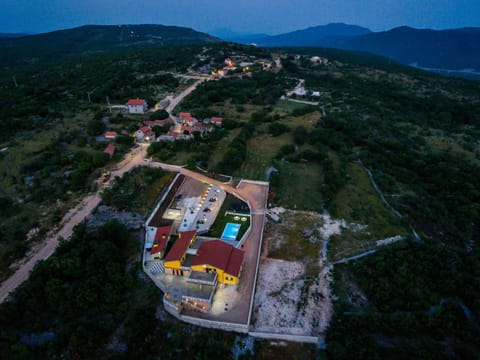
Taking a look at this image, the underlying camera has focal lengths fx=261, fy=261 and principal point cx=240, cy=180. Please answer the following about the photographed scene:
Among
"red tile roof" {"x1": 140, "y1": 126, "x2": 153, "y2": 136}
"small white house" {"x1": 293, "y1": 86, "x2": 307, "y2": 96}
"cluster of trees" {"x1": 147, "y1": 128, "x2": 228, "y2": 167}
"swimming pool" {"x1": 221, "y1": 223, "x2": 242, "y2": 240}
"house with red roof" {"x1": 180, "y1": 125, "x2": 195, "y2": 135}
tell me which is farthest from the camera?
"small white house" {"x1": 293, "y1": 86, "x2": 307, "y2": 96}

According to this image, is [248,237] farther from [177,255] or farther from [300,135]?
[300,135]

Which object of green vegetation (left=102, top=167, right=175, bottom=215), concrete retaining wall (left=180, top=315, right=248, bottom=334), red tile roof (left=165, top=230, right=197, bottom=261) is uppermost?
green vegetation (left=102, top=167, right=175, bottom=215)

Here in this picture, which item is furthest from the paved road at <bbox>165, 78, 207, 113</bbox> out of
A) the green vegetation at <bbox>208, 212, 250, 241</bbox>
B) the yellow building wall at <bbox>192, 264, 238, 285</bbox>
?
the yellow building wall at <bbox>192, 264, 238, 285</bbox>

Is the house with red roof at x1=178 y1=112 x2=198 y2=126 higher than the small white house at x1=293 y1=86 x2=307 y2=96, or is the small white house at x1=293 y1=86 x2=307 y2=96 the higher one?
the small white house at x1=293 y1=86 x2=307 y2=96

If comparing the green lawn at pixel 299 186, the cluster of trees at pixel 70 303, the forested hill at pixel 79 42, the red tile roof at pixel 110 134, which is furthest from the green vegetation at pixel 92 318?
the forested hill at pixel 79 42

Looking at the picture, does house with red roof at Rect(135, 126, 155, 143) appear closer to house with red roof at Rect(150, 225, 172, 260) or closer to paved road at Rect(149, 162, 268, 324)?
paved road at Rect(149, 162, 268, 324)

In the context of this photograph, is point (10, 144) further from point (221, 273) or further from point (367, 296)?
point (367, 296)

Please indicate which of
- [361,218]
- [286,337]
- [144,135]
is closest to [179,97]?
[144,135]

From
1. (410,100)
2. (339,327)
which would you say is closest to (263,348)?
(339,327)
